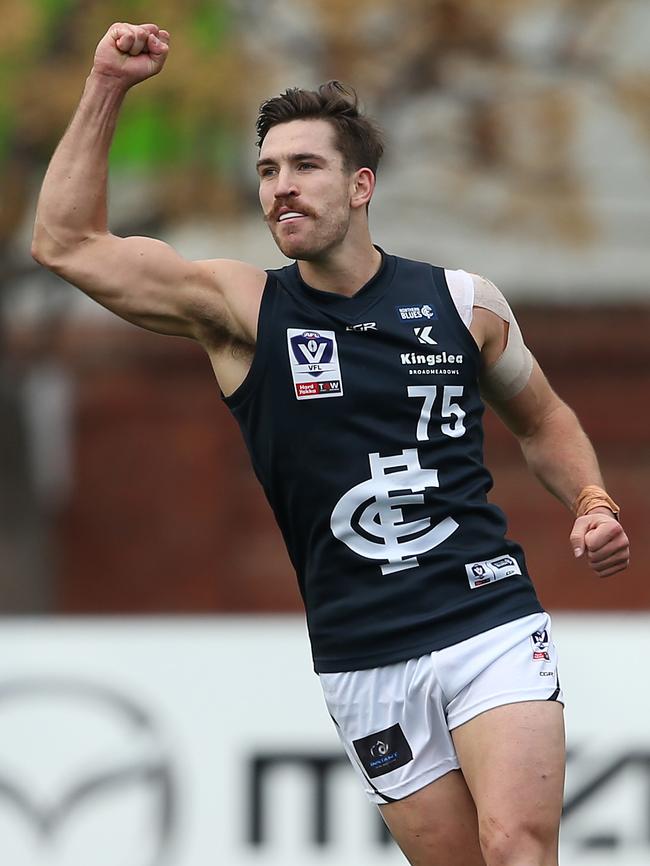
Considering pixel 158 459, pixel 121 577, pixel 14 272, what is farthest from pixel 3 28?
pixel 121 577

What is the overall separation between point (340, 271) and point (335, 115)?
42cm

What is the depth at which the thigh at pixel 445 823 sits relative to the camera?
4.23 meters

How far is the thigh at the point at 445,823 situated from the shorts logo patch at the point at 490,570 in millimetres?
506

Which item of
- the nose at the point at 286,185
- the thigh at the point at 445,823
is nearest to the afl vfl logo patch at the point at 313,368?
the nose at the point at 286,185

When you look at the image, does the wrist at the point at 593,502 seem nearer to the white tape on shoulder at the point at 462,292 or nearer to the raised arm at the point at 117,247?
the white tape on shoulder at the point at 462,292

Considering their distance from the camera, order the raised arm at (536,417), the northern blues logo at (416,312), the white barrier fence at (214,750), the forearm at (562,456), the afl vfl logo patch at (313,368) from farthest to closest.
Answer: the white barrier fence at (214,750) → the forearm at (562,456) → the raised arm at (536,417) → the northern blues logo at (416,312) → the afl vfl logo patch at (313,368)

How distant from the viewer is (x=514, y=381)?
4.62 meters

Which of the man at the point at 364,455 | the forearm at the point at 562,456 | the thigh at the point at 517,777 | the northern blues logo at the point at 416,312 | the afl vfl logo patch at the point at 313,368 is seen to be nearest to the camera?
the thigh at the point at 517,777

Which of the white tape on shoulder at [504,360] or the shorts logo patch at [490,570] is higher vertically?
the white tape on shoulder at [504,360]

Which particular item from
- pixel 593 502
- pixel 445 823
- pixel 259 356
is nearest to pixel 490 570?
pixel 593 502

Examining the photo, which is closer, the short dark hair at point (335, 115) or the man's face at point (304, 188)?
the man's face at point (304, 188)

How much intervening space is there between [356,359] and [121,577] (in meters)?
9.56

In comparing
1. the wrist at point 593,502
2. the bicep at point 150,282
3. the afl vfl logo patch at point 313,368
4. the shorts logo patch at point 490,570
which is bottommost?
the shorts logo patch at point 490,570

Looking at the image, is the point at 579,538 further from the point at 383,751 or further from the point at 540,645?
the point at 383,751
